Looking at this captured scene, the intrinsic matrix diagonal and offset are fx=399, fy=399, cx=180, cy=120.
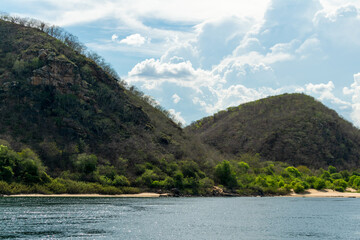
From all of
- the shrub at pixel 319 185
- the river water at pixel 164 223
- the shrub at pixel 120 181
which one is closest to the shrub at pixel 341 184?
the shrub at pixel 319 185

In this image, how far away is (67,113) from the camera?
14225 cm

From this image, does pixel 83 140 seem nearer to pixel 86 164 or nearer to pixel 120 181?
pixel 86 164

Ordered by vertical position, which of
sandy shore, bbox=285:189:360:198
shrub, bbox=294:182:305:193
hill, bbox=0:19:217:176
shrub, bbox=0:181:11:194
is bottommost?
sandy shore, bbox=285:189:360:198

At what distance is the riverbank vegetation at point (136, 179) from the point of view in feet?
341

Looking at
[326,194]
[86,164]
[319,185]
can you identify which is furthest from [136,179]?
[319,185]

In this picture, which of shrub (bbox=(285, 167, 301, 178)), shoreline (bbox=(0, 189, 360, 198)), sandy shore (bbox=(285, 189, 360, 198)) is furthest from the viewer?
shrub (bbox=(285, 167, 301, 178))

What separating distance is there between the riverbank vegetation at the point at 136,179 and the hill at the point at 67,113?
507cm

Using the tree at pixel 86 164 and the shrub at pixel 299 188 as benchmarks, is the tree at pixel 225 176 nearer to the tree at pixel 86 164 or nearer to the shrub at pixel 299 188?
the shrub at pixel 299 188

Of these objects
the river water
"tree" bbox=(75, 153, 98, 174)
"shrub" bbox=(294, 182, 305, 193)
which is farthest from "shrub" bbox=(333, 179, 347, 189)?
"tree" bbox=(75, 153, 98, 174)

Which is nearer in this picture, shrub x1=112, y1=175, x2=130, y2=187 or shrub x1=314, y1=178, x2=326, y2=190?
shrub x1=112, y1=175, x2=130, y2=187

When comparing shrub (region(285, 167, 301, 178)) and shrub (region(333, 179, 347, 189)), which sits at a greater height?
shrub (region(285, 167, 301, 178))

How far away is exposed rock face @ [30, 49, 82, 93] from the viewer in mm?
144250

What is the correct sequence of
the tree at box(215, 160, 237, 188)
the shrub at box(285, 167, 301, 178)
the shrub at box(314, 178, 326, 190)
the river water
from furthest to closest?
the shrub at box(285, 167, 301, 178), the shrub at box(314, 178, 326, 190), the tree at box(215, 160, 237, 188), the river water

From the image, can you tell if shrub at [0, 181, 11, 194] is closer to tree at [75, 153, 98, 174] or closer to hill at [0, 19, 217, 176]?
hill at [0, 19, 217, 176]
